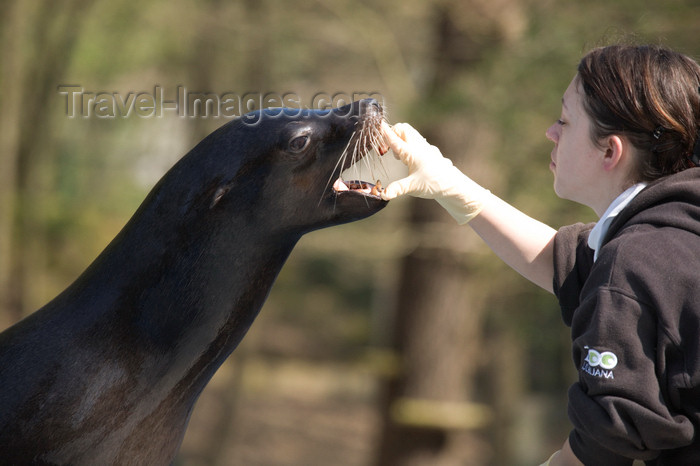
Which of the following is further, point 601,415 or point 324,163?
point 324,163

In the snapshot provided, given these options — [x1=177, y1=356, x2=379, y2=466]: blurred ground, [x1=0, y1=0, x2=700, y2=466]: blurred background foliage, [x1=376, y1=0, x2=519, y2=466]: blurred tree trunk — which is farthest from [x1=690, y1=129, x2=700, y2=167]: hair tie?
[x1=177, y1=356, x2=379, y2=466]: blurred ground

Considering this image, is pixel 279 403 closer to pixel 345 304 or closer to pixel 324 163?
pixel 345 304

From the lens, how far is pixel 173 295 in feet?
6.38

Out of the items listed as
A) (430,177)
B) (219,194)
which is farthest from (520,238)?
(219,194)

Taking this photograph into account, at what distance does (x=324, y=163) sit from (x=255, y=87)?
750 centimetres

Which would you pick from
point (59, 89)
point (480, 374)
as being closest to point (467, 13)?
point (59, 89)

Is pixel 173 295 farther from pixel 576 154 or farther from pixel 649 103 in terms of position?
pixel 649 103

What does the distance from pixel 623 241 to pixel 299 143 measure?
0.82 meters

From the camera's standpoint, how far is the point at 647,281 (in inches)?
66.9

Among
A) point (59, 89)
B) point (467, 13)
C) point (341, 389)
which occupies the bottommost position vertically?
point (341, 389)

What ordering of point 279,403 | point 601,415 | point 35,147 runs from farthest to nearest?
1. point 279,403
2. point 35,147
3. point 601,415

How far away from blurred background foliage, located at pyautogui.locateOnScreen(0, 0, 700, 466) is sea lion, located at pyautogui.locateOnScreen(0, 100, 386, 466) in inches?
148

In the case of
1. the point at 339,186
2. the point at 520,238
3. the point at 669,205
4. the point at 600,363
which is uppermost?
the point at 669,205

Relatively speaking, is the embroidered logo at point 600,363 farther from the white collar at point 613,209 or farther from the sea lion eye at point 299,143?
the sea lion eye at point 299,143
